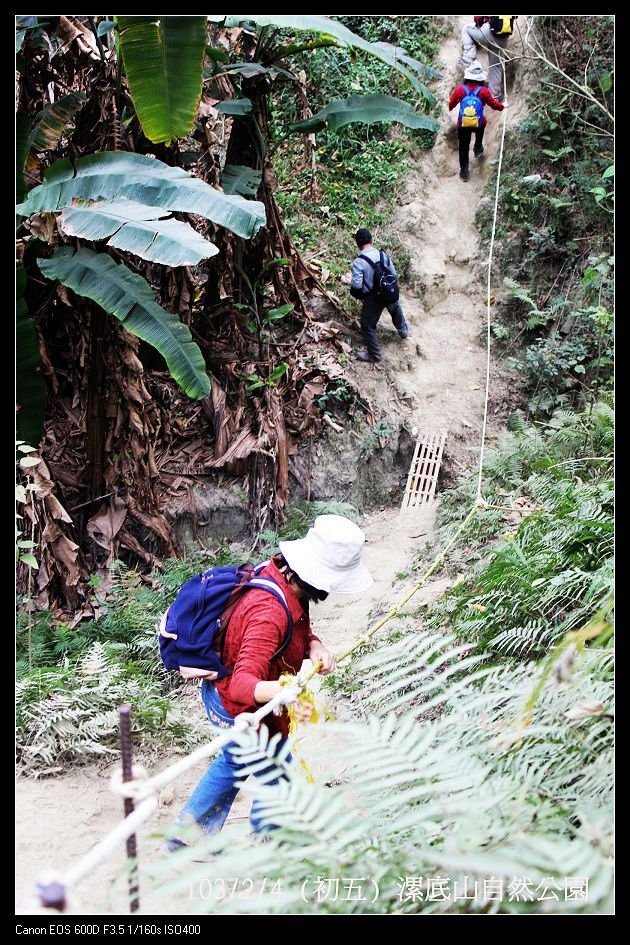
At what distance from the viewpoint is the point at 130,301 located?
500 cm

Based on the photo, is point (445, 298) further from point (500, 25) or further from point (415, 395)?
point (500, 25)

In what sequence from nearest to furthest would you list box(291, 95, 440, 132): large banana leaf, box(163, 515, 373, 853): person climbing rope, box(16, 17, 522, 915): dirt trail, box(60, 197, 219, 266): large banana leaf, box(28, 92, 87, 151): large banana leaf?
box(163, 515, 373, 853): person climbing rope
box(16, 17, 522, 915): dirt trail
box(60, 197, 219, 266): large banana leaf
box(28, 92, 87, 151): large banana leaf
box(291, 95, 440, 132): large banana leaf

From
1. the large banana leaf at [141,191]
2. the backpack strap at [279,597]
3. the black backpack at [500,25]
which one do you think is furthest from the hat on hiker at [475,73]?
the backpack strap at [279,597]

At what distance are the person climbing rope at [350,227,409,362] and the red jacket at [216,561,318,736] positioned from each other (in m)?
5.98

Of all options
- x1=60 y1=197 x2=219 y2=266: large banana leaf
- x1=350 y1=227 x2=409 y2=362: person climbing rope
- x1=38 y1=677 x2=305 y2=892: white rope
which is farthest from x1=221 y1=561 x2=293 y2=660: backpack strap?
x1=350 y1=227 x2=409 y2=362: person climbing rope

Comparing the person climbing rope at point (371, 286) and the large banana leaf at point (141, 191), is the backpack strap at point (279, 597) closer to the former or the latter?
the large banana leaf at point (141, 191)

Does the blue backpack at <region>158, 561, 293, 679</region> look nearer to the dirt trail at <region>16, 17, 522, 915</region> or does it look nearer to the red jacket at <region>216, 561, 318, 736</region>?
the red jacket at <region>216, 561, 318, 736</region>

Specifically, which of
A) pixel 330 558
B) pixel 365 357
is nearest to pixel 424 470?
pixel 365 357

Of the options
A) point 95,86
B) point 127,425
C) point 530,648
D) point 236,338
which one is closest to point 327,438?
point 236,338

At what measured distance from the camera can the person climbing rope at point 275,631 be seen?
248cm

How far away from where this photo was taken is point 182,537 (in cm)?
693

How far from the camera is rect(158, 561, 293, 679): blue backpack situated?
2.64 meters

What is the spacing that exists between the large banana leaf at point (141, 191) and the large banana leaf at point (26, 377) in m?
0.65

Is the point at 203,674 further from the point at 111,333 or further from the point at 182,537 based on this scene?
the point at 182,537
